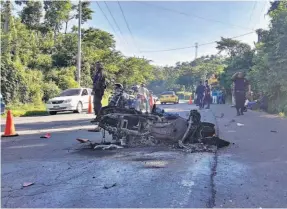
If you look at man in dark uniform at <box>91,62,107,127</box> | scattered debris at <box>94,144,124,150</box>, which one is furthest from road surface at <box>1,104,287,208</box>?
man in dark uniform at <box>91,62,107,127</box>

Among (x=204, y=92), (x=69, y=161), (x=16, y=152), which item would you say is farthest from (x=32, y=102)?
(x=69, y=161)

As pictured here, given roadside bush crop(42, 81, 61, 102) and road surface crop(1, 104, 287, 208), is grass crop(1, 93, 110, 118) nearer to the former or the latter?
roadside bush crop(42, 81, 61, 102)

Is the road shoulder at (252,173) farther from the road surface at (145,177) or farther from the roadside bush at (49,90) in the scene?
the roadside bush at (49,90)

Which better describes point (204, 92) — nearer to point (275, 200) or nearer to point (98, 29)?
point (275, 200)

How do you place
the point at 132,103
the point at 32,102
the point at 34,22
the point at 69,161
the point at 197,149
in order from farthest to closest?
the point at 34,22 < the point at 32,102 < the point at 132,103 < the point at 197,149 < the point at 69,161

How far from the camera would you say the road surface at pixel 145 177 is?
12.1 ft

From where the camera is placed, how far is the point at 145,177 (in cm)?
452

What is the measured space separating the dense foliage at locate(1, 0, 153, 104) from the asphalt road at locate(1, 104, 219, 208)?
15669 mm

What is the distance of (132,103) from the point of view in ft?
32.8

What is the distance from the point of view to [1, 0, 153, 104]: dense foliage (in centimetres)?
2164

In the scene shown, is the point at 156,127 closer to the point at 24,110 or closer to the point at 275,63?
the point at 275,63

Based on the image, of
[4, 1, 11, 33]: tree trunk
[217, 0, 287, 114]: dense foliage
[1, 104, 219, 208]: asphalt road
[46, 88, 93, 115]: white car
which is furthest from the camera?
[4, 1, 11, 33]: tree trunk

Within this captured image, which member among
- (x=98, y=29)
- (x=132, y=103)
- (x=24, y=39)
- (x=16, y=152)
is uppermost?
(x=98, y=29)

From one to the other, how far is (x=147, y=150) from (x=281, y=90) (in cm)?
1113
